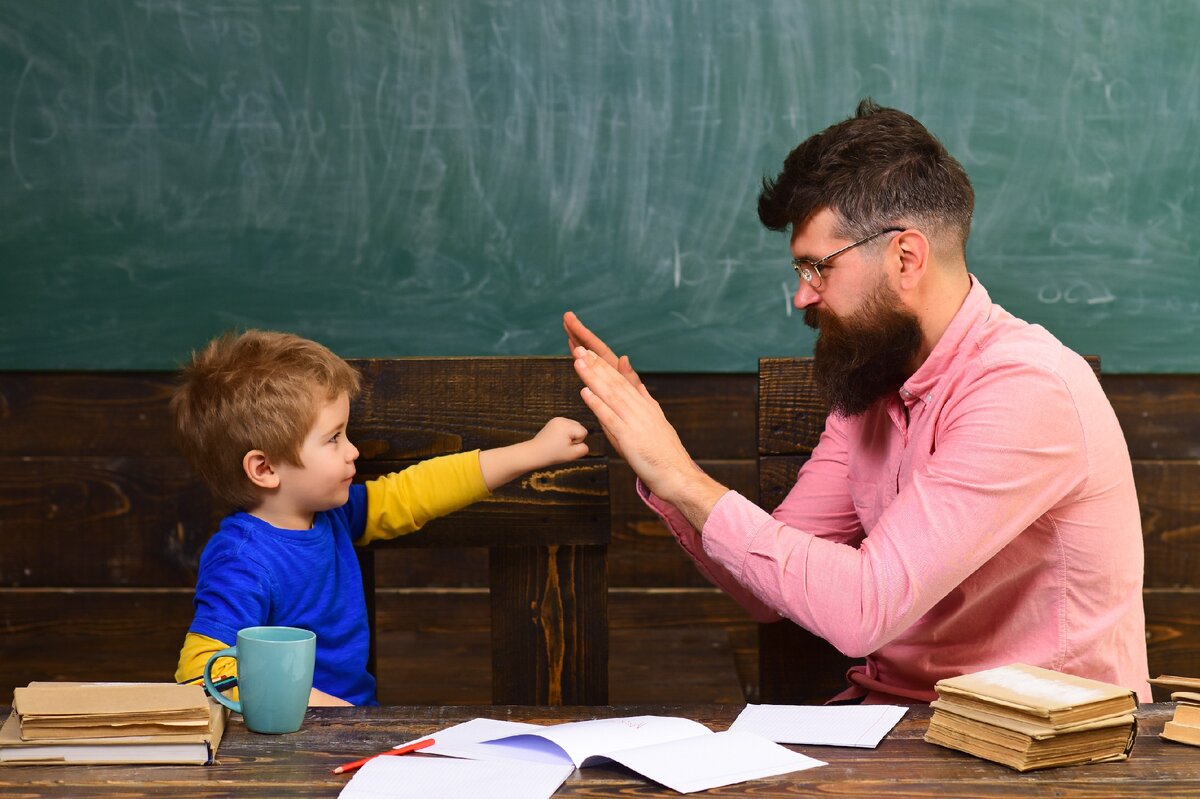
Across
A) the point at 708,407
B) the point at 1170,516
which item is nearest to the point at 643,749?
the point at 708,407

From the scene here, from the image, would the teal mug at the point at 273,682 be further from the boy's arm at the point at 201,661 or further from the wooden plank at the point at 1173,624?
the wooden plank at the point at 1173,624

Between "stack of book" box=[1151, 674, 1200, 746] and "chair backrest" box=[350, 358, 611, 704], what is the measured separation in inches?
34.3

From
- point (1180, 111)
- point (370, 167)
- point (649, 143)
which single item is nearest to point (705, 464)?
point (649, 143)

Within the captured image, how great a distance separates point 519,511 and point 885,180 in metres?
0.75

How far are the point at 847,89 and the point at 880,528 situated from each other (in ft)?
5.34

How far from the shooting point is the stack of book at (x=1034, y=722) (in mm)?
1159

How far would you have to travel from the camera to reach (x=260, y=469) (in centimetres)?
173

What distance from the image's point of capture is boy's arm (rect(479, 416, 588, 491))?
Answer: 184 centimetres

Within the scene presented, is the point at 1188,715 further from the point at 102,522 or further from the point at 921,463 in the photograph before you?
the point at 102,522

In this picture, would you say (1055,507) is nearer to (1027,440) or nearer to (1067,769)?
(1027,440)

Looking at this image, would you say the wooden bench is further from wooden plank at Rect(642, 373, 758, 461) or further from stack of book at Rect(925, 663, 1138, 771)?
stack of book at Rect(925, 663, 1138, 771)

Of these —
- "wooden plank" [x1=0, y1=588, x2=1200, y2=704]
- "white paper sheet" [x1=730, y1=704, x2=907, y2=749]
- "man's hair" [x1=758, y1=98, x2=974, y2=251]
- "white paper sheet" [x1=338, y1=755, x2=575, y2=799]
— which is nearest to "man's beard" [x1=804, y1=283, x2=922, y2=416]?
"man's hair" [x1=758, y1=98, x2=974, y2=251]

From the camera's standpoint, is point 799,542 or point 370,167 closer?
point 799,542

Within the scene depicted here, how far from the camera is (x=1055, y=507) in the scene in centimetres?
159
